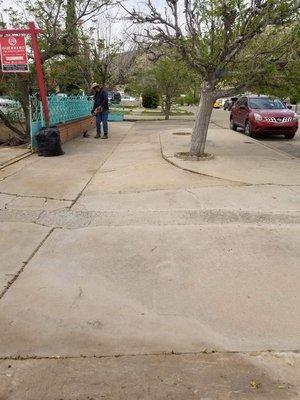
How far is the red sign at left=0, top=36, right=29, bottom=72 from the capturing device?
34.1 ft

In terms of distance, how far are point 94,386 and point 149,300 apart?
113cm

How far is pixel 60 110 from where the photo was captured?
13117 mm

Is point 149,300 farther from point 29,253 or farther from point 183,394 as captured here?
point 29,253

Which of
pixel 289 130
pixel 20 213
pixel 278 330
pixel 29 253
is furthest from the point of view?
pixel 289 130

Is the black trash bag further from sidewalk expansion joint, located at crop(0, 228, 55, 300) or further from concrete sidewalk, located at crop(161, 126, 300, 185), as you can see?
sidewalk expansion joint, located at crop(0, 228, 55, 300)

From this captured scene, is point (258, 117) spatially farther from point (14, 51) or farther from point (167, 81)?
point (167, 81)

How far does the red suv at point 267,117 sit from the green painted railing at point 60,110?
6.37 metres

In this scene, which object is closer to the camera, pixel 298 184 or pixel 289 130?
pixel 298 184

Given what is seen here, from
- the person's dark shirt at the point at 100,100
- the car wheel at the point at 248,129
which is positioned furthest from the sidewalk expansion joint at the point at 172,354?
the car wheel at the point at 248,129

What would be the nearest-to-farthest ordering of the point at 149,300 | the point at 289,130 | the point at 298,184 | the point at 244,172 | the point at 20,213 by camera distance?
the point at 149,300 < the point at 20,213 < the point at 298,184 < the point at 244,172 < the point at 289,130

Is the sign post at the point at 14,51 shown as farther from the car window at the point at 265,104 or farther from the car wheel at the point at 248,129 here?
the car window at the point at 265,104

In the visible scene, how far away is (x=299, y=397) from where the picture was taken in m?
2.55

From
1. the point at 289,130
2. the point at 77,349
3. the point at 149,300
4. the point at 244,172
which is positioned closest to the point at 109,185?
the point at 244,172

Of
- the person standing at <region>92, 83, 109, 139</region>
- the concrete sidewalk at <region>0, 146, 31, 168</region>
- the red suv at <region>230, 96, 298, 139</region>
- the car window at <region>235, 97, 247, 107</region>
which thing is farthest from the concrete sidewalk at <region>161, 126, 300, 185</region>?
the car window at <region>235, 97, 247, 107</region>
